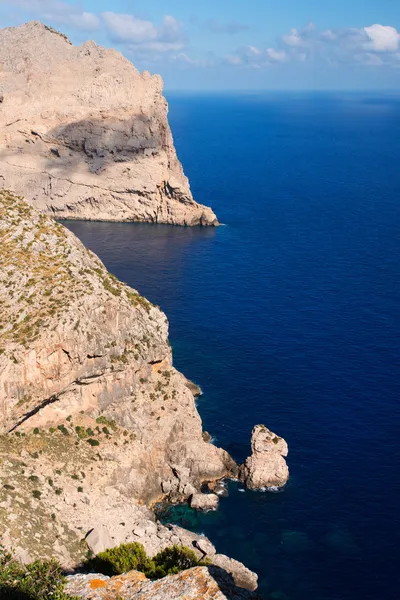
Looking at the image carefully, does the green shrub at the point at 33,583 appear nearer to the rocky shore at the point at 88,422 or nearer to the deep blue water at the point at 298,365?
the rocky shore at the point at 88,422

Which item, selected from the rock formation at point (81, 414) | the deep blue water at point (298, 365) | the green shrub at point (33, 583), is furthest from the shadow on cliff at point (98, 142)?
the green shrub at point (33, 583)

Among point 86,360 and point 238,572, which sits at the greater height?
point 86,360

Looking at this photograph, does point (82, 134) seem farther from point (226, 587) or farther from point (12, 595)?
point (226, 587)

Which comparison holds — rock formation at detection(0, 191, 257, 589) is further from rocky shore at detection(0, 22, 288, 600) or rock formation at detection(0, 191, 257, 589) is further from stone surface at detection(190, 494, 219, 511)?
stone surface at detection(190, 494, 219, 511)

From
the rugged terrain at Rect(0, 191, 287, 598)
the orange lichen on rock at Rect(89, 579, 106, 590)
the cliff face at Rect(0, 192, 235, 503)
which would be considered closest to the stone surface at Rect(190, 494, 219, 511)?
the rugged terrain at Rect(0, 191, 287, 598)

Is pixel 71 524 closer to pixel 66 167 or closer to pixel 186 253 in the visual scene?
pixel 186 253

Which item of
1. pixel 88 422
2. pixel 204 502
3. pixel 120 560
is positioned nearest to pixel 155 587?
pixel 120 560

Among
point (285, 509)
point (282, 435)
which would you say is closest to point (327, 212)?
point (282, 435)
